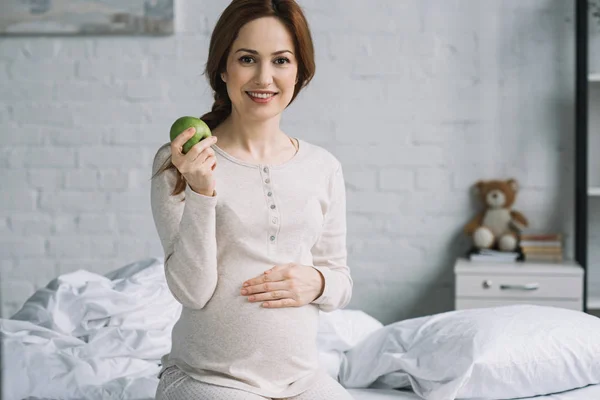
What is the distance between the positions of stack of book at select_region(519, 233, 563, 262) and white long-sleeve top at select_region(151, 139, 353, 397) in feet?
6.00

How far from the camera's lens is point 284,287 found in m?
1.40

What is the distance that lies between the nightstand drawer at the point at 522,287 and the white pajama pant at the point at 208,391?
158 centimetres

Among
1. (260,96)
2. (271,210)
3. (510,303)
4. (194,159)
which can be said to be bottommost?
(510,303)

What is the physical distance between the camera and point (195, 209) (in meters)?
1.29

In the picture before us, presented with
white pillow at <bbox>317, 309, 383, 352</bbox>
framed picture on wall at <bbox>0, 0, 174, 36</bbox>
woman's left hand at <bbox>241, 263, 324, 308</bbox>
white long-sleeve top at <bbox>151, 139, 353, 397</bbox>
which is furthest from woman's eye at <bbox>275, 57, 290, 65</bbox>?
framed picture on wall at <bbox>0, 0, 174, 36</bbox>

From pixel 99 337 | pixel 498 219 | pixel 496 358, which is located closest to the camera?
pixel 496 358

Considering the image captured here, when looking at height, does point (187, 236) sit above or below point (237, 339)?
above

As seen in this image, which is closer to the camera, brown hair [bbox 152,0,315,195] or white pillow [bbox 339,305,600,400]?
brown hair [bbox 152,0,315,195]

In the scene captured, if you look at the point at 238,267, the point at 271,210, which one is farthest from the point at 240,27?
the point at 238,267

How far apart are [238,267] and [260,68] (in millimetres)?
375

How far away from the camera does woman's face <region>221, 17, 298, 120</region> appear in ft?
4.62

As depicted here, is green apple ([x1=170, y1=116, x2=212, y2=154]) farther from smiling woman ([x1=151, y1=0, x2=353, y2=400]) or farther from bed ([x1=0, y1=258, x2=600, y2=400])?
bed ([x1=0, y1=258, x2=600, y2=400])

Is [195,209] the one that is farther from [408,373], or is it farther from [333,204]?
[408,373]

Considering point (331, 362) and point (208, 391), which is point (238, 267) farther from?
point (331, 362)
